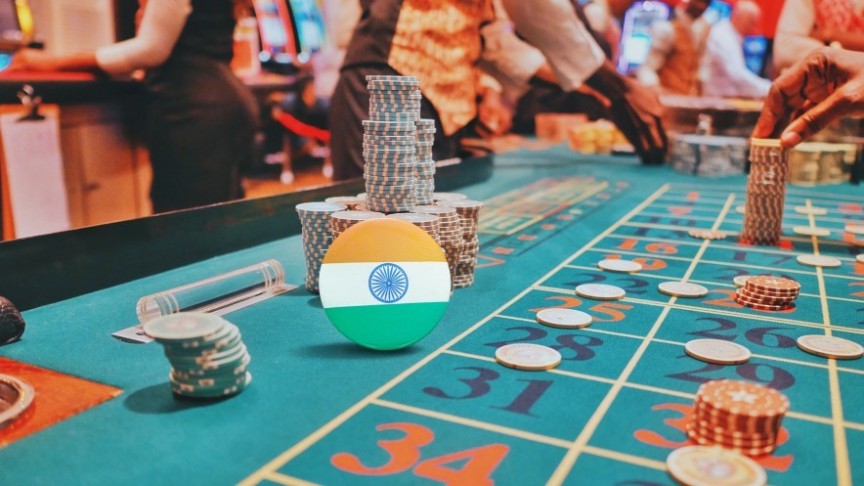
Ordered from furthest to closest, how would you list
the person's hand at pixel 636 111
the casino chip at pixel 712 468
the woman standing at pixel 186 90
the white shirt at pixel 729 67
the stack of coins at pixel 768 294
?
1. the white shirt at pixel 729 67
2. the person's hand at pixel 636 111
3. the woman standing at pixel 186 90
4. the stack of coins at pixel 768 294
5. the casino chip at pixel 712 468

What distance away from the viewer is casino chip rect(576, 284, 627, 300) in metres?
2.28

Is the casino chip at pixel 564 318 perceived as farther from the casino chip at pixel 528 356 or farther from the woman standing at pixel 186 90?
the woman standing at pixel 186 90

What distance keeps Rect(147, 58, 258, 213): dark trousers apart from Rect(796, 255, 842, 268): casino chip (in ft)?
A: 9.10

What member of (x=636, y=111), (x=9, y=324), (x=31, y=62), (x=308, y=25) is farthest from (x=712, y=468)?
(x=308, y=25)

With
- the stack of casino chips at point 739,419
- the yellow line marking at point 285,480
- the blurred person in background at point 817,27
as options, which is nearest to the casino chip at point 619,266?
the stack of casino chips at point 739,419

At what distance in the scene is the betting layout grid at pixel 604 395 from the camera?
1.26 metres

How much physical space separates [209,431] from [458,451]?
465 mm

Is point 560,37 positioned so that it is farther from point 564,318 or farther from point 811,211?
point 564,318

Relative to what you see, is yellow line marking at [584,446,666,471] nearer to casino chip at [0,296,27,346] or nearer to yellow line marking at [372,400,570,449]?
yellow line marking at [372,400,570,449]

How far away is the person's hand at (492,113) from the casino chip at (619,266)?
3397 millimetres

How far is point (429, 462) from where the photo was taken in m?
1.26

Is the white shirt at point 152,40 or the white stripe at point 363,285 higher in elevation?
the white shirt at point 152,40

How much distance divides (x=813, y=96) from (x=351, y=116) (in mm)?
2075

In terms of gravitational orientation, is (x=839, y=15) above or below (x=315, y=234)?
above
